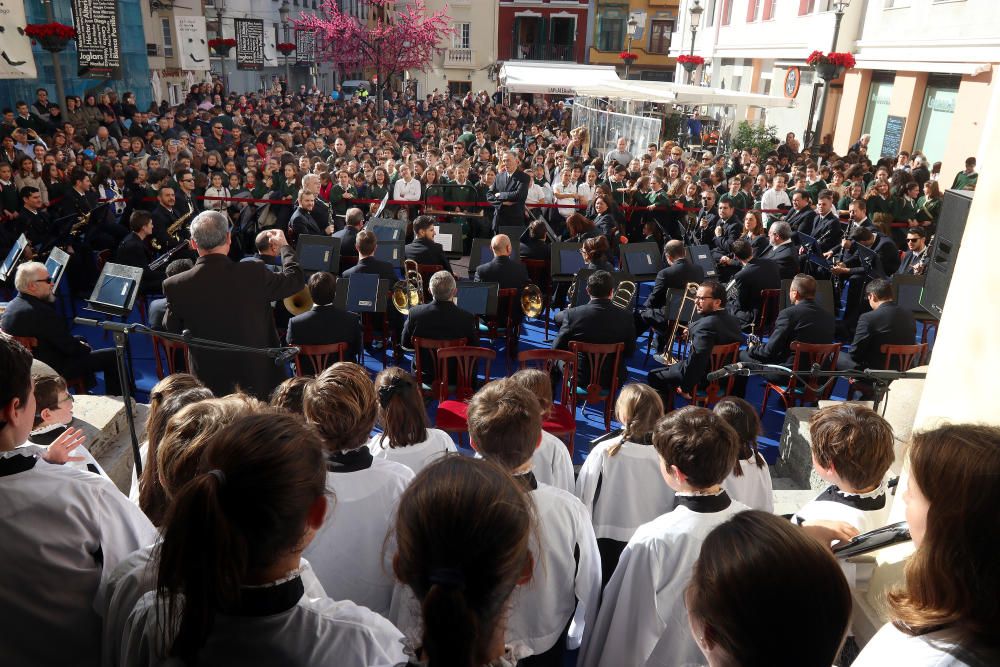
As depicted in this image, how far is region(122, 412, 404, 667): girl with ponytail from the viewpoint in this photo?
4.47 ft

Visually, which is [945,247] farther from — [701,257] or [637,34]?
[637,34]

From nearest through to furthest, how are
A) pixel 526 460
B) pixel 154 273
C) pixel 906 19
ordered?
pixel 526 460, pixel 154 273, pixel 906 19

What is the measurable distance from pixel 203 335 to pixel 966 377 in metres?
4.06

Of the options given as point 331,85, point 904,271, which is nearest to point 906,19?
point 904,271

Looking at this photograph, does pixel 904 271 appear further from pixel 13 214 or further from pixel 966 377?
pixel 13 214

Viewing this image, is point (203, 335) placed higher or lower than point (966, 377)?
lower

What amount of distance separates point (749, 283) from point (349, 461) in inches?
236

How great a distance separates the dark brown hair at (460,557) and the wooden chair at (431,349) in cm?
417

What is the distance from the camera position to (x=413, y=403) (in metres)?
3.12

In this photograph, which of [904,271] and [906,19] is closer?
[904,271]

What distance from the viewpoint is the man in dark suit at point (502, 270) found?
719 cm

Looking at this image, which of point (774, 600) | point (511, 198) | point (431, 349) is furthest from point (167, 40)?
point (774, 600)

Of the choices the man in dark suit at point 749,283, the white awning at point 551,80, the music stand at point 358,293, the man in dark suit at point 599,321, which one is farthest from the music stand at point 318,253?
the white awning at point 551,80

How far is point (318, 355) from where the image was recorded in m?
5.49
